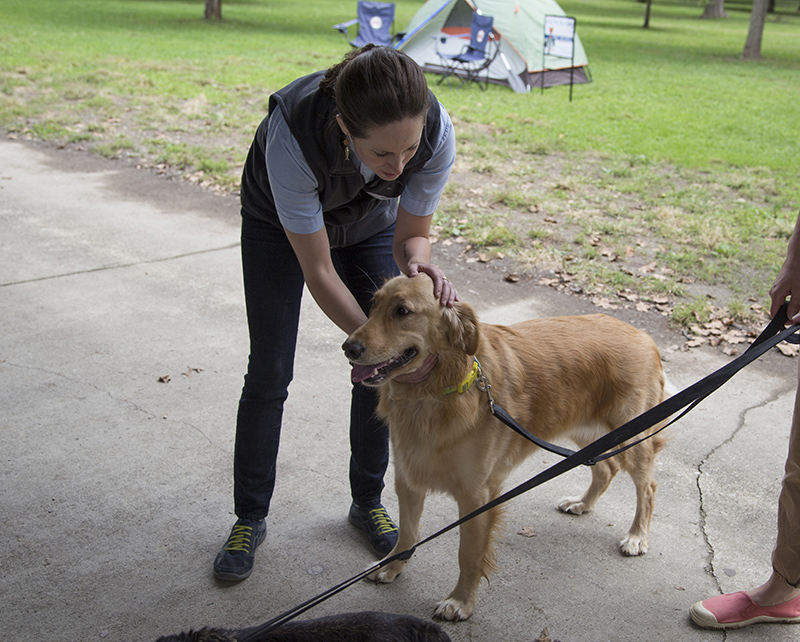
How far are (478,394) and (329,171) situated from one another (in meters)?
1.03

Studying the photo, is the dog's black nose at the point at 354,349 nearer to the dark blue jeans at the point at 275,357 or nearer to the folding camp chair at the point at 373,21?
the dark blue jeans at the point at 275,357

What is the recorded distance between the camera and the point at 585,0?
Result: 4700 centimetres

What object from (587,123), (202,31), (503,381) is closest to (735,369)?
(503,381)

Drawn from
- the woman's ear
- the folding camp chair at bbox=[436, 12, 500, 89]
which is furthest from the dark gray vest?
the folding camp chair at bbox=[436, 12, 500, 89]

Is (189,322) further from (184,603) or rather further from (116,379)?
(184,603)

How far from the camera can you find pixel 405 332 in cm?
251

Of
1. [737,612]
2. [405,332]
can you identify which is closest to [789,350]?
[737,612]

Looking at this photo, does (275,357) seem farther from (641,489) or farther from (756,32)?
(756,32)

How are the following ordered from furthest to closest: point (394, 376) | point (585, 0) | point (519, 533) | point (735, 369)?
point (585, 0), point (519, 533), point (394, 376), point (735, 369)

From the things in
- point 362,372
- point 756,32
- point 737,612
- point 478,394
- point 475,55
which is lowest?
point 737,612

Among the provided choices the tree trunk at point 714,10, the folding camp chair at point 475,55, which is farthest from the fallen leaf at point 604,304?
the tree trunk at point 714,10

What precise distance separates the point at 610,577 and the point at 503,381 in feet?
3.35

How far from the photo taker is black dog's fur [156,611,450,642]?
2.10m

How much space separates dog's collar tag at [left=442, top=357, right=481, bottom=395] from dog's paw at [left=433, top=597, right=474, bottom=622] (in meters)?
0.87
